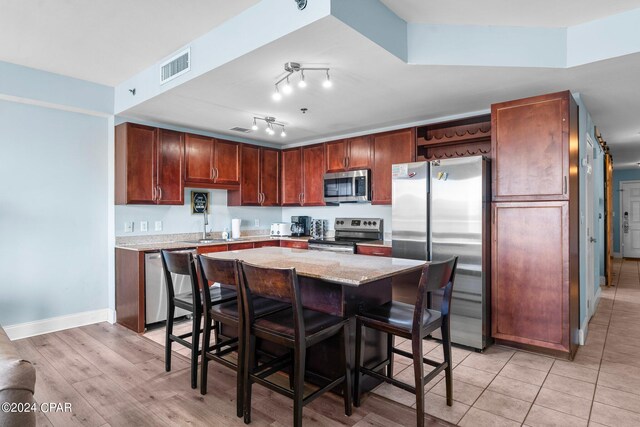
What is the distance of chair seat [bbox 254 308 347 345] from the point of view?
197 centimetres

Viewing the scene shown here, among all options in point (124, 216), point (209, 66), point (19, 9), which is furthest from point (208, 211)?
point (19, 9)

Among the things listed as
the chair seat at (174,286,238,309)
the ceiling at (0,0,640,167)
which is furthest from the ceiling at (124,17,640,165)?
the chair seat at (174,286,238,309)

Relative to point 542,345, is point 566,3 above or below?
above

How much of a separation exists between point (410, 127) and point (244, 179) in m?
2.34

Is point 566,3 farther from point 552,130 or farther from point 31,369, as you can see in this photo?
point 31,369

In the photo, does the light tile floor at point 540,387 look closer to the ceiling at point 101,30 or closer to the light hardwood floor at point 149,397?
the light hardwood floor at point 149,397

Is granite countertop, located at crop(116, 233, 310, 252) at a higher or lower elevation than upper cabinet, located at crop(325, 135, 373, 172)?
lower

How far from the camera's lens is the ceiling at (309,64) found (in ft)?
7.93

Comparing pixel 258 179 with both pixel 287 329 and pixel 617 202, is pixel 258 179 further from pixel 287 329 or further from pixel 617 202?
pixel 617 202

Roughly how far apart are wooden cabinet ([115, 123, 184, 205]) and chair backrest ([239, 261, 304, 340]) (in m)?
2.55

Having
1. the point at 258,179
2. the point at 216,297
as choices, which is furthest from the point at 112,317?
the point at 258,179

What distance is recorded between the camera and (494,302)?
3326 millimetres

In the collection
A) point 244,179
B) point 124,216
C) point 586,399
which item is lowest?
point 586,399

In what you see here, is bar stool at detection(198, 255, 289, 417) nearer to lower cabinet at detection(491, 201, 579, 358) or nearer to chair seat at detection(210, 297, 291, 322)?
chair seat at detection(210, 297, 291, 322)
